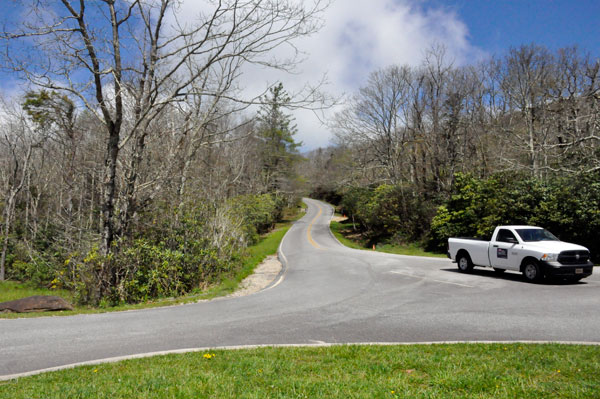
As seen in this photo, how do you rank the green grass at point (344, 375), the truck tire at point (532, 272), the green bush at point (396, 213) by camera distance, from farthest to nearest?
1. the green bush at point (396, 213)
2. the truck tire at point (532, 272)
3. the green grass at point (344, 375)

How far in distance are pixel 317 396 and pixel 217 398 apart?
3.40 ft

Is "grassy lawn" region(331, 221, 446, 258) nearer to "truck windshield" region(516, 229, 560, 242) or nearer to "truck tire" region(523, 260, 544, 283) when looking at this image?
"truck windshield" region(516, 229, 560, 242)

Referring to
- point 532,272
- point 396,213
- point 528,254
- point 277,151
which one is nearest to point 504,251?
point 528,254

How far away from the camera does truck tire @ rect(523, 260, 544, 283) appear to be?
13070 mm

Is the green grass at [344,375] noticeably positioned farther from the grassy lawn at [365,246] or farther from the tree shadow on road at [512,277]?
the grassy lawn at [365,246]

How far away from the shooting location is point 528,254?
1348 cm

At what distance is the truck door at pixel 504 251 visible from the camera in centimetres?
1411

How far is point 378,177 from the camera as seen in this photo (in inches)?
1683

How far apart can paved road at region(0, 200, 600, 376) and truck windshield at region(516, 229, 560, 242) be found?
1.44 m

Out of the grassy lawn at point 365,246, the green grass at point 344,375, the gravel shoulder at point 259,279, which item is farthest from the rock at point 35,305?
the grassy lawn at point 365,246

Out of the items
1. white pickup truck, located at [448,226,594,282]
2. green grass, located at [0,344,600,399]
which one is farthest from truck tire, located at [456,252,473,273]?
green grass, located at [0,344,600,399]

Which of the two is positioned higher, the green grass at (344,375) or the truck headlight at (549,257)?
the truck headlight at (549,257)

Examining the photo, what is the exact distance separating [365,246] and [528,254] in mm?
27745

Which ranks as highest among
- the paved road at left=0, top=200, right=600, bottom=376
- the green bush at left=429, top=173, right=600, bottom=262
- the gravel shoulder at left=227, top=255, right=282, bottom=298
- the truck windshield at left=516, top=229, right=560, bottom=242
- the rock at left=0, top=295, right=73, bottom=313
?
the green bush at left=429, top=173, right=600, bottom=262
